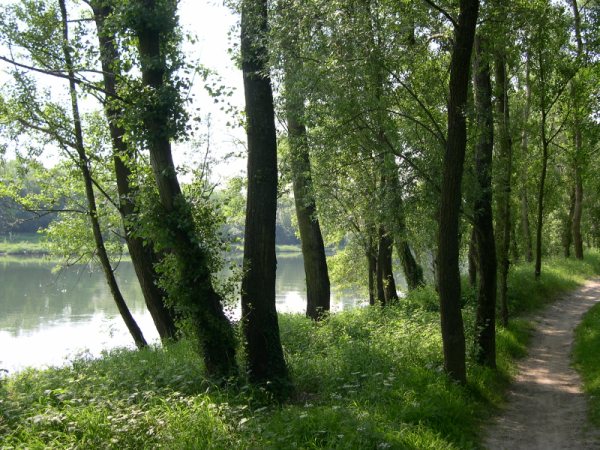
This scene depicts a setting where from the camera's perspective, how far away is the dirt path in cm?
677

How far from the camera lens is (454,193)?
7.64 m

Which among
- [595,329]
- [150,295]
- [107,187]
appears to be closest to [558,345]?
[595,329]

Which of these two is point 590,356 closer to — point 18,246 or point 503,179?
point 503,179

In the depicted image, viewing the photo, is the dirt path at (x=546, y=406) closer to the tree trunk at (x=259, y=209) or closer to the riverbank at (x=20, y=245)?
the tree trunk at (x=259, y=209)

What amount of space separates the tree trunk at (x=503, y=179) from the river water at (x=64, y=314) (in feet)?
18.2

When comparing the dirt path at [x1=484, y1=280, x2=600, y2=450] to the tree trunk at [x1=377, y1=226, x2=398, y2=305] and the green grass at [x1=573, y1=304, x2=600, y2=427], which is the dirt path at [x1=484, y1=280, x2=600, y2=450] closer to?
the green grass at [x1=573, y1=304, x2=600, y2=427]

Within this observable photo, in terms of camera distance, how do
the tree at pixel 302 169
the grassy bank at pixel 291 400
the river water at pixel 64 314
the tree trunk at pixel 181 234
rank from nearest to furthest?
the grassy bank at pixel 291 400
the tree trunk at pixel 181 234
the tree at pixel 302 169
the river water at pixel 64 314

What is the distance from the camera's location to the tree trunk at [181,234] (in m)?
8.08

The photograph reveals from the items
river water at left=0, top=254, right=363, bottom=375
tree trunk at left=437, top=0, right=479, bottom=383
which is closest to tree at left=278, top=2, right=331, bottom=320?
river water at left=0, top=254, right=363, bottom=375

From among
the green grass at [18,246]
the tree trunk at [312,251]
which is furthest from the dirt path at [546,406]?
the green grass at [18,246]

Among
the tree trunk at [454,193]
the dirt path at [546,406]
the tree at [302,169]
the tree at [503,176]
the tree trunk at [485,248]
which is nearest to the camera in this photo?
the dirt path at [546,406]

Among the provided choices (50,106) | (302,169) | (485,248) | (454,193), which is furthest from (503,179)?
(50,106)

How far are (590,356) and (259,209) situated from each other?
672cm

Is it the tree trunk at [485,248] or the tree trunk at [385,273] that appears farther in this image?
the tree trunk at [385,273]
